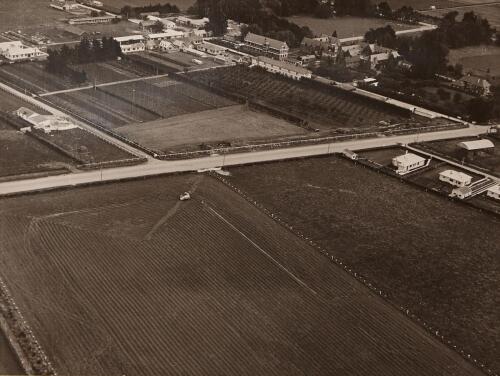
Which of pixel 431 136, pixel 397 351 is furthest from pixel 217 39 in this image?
pixel 397 351

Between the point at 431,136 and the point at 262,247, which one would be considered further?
the point at 431,136

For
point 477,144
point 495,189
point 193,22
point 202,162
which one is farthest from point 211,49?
point 495,189

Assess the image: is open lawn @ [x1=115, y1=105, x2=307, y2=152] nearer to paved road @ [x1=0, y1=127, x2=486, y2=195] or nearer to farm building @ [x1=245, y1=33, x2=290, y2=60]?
paved road @ [x1=0, y1=127, x2=486, y2=195]

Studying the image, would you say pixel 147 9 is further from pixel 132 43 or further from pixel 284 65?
pixel 284 65

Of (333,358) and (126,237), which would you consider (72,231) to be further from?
(333,358)

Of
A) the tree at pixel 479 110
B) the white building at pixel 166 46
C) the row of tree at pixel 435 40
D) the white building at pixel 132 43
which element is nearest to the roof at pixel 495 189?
the tree at pixel 479 110

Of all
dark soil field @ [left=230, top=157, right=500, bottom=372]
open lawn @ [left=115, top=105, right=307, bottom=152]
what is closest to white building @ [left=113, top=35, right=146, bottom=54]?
open lawn @ [left=115, top=105, right=307, bottom=152]
